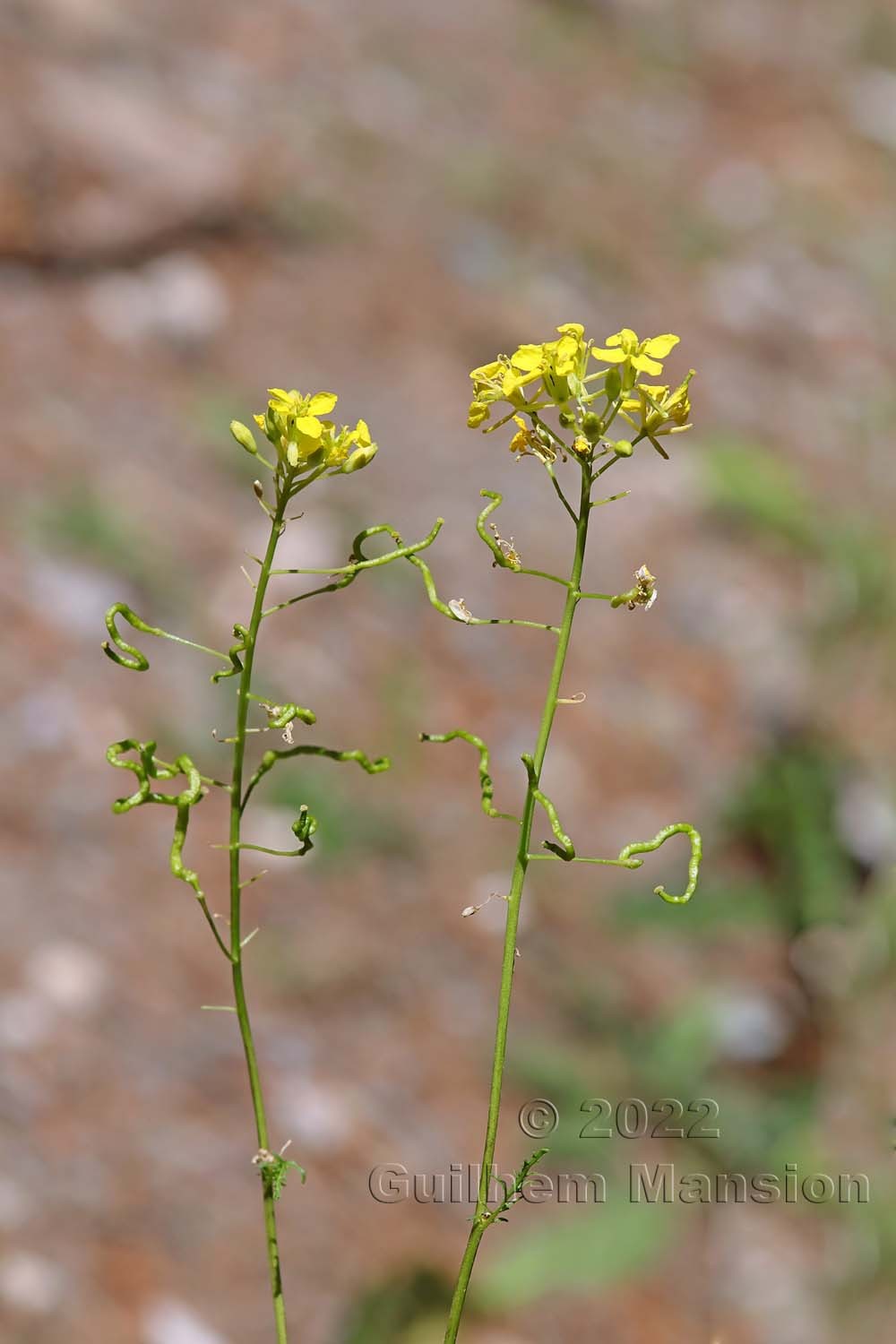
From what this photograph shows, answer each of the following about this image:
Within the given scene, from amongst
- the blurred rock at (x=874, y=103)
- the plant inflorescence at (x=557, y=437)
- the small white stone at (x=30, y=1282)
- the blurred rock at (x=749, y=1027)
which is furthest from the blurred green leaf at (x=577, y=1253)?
the blurred rock at (x=874, y=103)

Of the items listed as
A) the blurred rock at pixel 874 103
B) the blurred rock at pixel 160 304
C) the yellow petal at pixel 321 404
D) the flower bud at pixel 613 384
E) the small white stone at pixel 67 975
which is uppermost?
the blurred rock at pixel 874 103

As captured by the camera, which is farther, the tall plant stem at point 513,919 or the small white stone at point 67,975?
the small white stone at point 67,975

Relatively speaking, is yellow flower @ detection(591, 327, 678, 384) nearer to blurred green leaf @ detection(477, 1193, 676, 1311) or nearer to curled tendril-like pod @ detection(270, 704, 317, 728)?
curled tendril-like pod @ detection(270, 704, 317, 728)

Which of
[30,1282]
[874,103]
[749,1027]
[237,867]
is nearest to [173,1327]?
[30,1282]

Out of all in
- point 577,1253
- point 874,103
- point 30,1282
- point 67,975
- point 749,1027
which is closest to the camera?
point 30,1282

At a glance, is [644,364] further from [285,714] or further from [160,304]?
[160,304]

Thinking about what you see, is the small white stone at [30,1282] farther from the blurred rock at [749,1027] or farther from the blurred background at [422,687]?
the blurred rock at [749,1027]

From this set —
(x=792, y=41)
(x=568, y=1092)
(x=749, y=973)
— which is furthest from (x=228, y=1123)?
(x=792, y=41)

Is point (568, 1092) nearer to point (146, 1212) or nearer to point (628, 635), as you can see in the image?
point (146, 1212)
